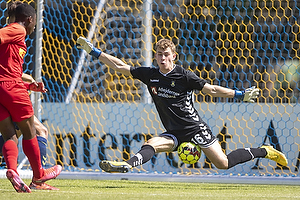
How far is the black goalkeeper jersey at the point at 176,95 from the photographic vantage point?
5.36 m

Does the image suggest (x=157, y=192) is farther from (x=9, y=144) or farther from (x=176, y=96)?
(x=9, y=144)

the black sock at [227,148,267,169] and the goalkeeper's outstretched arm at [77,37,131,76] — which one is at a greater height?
the goalkeeper's outstretched arm at [77,37,131,76]

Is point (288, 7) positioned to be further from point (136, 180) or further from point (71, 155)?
point (71, 155)

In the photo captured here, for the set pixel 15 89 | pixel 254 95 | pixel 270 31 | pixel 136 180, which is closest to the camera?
pixel 15 89

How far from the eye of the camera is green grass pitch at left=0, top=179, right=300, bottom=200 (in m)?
4.36

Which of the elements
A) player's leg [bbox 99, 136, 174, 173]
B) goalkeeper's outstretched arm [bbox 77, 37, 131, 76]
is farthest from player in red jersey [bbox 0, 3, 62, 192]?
goalkeeper's outstretched arm [bbox 77, 37, 131, 76]

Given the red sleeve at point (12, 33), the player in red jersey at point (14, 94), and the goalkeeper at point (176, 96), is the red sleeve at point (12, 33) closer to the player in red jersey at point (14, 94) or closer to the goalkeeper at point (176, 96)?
the player in red jersey at point (14, 94)

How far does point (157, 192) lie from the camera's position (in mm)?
5125

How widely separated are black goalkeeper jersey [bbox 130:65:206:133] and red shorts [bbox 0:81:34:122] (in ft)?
4.93

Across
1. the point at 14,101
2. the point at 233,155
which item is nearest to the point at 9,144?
the point at 14,101

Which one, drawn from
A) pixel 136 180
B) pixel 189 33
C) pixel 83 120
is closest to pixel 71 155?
pixel 83 120

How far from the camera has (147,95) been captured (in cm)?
727

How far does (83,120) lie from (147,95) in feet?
3.22

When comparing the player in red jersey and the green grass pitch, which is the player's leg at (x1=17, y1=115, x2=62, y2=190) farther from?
the green grass pitch
